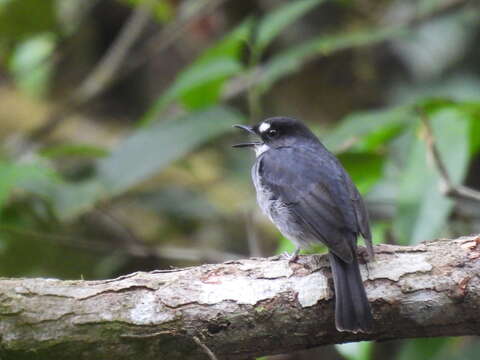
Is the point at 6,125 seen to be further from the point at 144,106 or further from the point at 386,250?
the point at 386,250

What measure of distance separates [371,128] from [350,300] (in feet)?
4.80

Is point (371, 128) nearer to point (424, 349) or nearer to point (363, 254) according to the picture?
point (363, 254)

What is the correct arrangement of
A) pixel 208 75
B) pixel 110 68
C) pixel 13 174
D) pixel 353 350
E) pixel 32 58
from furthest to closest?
pixel 110 68
pixel 32 58
pixel 208 75
pixel 13 174
pixel 353 350

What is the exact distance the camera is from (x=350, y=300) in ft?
8.79

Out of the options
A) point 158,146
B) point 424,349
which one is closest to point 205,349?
point 424,349

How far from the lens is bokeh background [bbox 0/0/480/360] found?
4031 mm

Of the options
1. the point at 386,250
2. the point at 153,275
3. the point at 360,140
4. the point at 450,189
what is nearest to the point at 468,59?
the point at 360,140

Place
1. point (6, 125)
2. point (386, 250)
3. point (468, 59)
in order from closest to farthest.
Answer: point (386, 250) → point (468, 59) → point (6, 125)

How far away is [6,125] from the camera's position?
8672mm

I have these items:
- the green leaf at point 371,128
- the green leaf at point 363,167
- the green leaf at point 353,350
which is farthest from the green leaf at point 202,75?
the green leaf at point 353,350

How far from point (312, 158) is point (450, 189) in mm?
712

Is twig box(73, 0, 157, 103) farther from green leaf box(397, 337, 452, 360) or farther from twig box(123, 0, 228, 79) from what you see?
green leaf box(397, 337, 452, 360)

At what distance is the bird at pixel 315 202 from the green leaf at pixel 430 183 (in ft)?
1.01

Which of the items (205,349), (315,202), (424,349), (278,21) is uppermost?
(278,21)
